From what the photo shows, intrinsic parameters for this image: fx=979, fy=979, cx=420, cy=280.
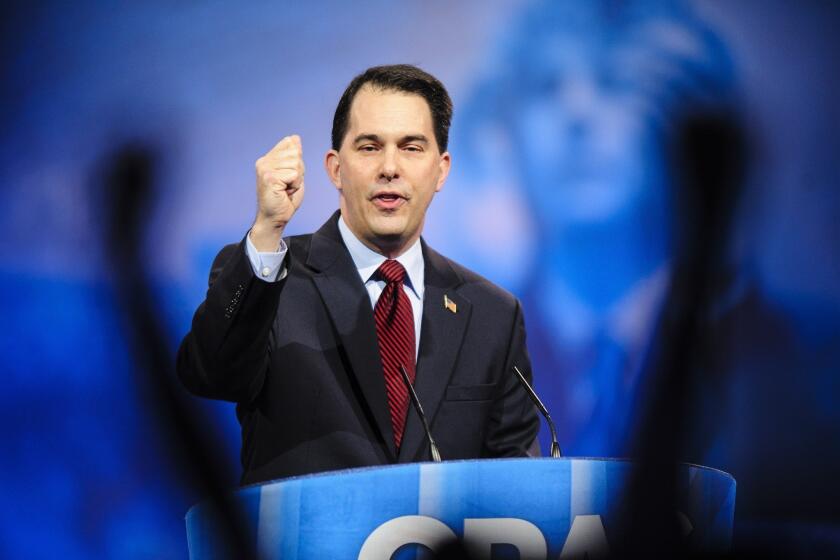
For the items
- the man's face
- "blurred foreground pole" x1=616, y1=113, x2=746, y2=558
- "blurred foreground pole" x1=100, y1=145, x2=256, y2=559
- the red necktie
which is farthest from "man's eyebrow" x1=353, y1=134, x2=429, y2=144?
"blurred foreground pole" x1=616, y1=113, x2=746, y2=558

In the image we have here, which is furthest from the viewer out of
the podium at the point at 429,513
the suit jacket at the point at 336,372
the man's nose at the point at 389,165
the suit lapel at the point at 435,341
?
the man's nose at the point at 389,165

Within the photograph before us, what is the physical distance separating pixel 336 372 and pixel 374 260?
0.27m

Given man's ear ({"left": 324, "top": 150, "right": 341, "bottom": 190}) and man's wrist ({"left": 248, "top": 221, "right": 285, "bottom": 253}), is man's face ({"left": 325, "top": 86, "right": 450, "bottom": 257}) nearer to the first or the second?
man's ear ({"left": 324, "top": 150, "right": 341, "bottom": 190})

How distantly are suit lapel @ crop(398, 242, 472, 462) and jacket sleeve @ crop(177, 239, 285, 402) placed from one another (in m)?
0.29

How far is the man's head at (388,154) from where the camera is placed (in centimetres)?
180

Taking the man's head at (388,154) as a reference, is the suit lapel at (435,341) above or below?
below

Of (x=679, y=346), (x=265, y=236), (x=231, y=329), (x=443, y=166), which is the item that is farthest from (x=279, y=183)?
(x=679, y=346)

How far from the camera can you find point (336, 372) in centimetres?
171

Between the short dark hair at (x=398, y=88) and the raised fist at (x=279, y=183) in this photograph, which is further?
the short dark hair at (x=398, y=88)

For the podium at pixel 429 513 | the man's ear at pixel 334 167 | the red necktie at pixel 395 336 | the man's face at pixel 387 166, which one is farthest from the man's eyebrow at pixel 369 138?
the podium at pixel 429 513

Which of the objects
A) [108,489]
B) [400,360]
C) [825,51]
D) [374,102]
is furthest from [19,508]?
[825,51]

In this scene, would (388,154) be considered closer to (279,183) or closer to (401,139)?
(401,139)

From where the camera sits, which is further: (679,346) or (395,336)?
(395,336)

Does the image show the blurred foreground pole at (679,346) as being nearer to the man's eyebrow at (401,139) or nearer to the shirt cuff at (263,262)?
the shirt cuff at (263,262)
